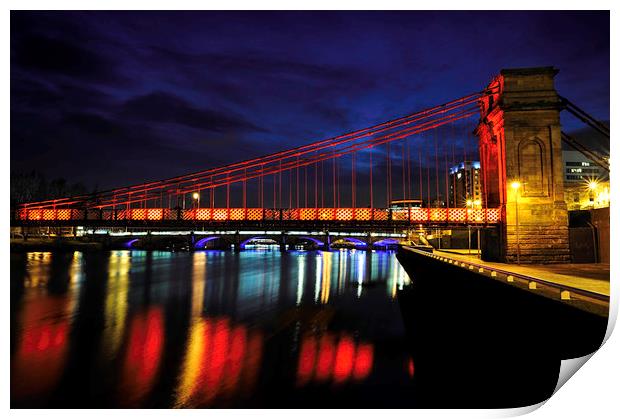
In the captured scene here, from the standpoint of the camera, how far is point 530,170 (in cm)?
2500

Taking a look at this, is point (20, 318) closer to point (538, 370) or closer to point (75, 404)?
point (75, 404)

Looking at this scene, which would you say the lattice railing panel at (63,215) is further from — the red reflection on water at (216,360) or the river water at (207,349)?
the red reflection on water at (216,360)

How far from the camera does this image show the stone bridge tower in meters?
24.0

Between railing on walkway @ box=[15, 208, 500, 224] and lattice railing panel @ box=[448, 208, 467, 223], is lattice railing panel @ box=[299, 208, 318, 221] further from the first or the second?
lattice railing panel @ box=[448, 208, 467, 223]

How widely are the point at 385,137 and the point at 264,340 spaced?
64.3 feet

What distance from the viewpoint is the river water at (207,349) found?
1306 centimetres

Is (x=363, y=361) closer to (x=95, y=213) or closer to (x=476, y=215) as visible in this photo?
(x=476, y=215)

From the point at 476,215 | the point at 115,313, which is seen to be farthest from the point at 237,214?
the point at 476,215

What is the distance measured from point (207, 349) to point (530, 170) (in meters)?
21.0

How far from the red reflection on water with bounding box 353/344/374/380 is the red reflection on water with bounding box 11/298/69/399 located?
10373 mm

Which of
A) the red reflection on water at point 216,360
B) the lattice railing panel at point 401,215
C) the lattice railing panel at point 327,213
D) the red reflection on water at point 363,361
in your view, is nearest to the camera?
the red reflection on water at point 216,360

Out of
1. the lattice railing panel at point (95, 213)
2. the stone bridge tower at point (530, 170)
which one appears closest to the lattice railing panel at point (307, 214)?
the stone bridge tower at point (530, 170)

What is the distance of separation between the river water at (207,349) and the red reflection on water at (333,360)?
4cm
